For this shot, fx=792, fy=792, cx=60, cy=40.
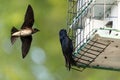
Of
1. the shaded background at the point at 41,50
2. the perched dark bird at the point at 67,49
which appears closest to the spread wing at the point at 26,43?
the perched dark bird at the point at 67,49

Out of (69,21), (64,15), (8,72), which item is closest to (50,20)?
(64,15)

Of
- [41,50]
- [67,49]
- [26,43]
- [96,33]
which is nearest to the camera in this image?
[96,33]

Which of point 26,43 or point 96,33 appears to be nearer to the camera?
point 96,33

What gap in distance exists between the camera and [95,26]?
15.4 feet

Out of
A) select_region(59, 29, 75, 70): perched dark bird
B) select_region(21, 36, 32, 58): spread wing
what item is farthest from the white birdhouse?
select_region(21, 36, 32, 58): spread wing

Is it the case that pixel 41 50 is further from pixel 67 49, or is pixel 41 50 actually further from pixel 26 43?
pixel 67 49

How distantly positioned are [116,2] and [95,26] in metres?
0.24

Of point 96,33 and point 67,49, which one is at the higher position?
point 96,33

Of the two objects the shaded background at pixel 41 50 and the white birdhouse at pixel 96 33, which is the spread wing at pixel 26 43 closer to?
the white birdhouse at pixel 96 33

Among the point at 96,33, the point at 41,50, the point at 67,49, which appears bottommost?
the point at 41,50

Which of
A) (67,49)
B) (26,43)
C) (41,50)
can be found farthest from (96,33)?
(41,50)

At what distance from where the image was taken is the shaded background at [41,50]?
7.82m

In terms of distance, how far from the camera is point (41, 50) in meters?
8.00

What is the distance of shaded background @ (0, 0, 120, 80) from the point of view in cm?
782
